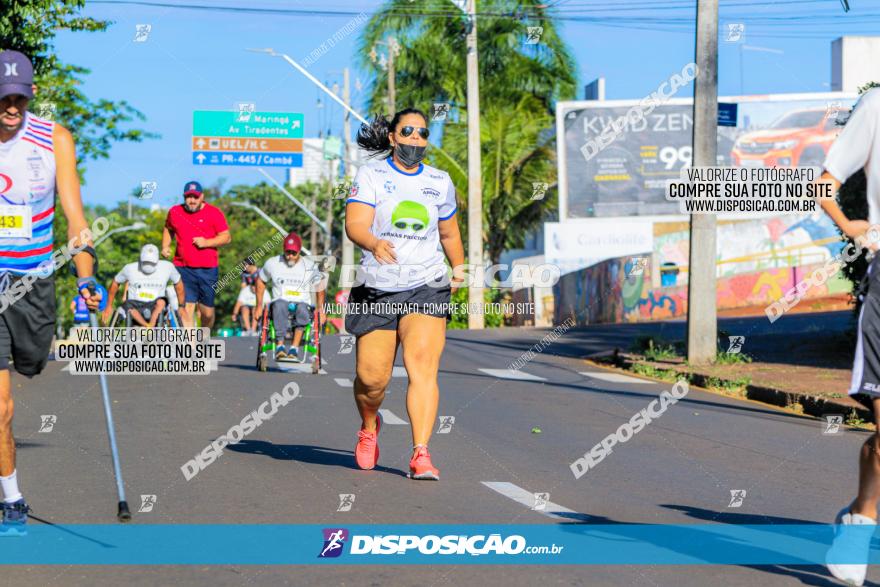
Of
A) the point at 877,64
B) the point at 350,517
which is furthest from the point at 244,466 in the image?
the point at 877,64

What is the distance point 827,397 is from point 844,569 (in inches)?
349

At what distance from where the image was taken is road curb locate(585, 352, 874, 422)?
43.2 ft

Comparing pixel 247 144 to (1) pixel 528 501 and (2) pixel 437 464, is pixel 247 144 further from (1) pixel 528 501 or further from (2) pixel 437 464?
(1) pixel 528 501

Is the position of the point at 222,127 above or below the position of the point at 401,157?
above

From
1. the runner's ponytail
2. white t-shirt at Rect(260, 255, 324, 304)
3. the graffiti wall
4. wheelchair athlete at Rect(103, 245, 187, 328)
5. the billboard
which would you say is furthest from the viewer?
the billboard

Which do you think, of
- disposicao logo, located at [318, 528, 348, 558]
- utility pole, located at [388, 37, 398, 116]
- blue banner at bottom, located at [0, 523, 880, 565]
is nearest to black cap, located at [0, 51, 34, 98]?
blue banner at bottom, located at [0, 523, 880, 565]

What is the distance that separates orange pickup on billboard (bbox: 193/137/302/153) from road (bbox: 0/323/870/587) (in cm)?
2800

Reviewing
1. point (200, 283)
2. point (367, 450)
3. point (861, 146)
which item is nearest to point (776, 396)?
point (200, 283)

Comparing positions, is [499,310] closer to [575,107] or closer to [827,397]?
[575,107]

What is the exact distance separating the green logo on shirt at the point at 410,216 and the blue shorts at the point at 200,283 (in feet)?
26.2

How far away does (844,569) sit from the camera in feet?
16.9

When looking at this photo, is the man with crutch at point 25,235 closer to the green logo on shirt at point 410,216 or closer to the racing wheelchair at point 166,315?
the green logo on shirt at point 410,216

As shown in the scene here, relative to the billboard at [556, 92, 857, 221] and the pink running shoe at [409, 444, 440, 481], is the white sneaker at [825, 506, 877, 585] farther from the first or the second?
the billboard at [556, 92, 857, 221]

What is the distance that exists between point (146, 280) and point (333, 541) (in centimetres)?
1162
